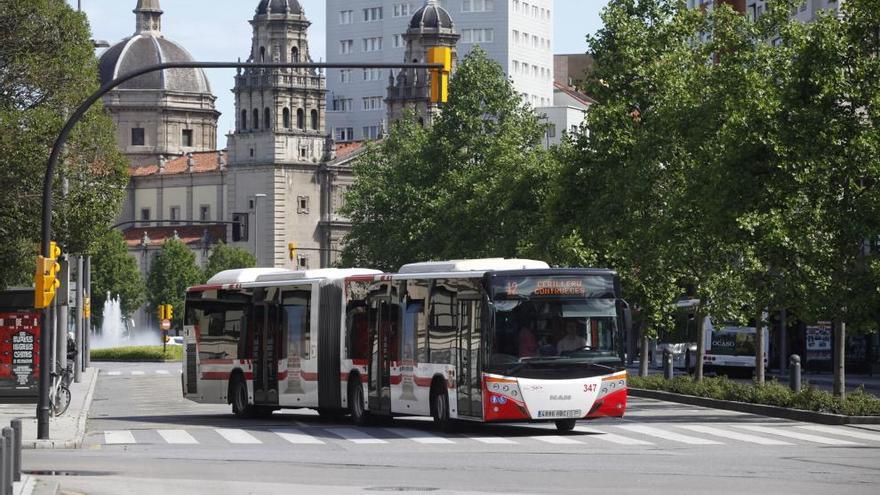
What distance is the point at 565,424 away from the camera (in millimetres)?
31734

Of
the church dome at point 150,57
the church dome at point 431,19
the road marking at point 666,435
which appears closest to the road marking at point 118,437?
the road marking at point 666,435

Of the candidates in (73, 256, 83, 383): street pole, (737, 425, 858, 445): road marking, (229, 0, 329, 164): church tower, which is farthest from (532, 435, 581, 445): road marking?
(229, 0, 329, 164): church tower

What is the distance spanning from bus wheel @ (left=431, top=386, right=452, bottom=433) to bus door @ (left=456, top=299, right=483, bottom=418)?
0.57 m

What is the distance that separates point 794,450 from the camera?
2681 cm

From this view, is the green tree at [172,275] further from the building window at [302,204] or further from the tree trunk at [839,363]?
the tree trunk at [839,363]

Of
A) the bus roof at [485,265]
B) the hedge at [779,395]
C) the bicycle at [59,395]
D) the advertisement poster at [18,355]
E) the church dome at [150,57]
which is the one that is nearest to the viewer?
the bus roof at [485,265]

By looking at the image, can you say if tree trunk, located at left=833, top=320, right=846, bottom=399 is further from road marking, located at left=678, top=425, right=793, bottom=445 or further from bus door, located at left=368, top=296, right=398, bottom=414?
bus door, located at left=368, top=296, right=398, bottom=414

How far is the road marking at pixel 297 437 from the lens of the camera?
1181 inches

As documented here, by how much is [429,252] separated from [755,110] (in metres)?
49.8

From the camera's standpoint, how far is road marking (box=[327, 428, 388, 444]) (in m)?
30.2

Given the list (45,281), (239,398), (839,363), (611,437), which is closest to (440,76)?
(611,437)

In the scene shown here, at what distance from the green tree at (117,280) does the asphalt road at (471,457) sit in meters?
116

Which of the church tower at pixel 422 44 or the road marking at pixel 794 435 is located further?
the church tower at pixel 422 44

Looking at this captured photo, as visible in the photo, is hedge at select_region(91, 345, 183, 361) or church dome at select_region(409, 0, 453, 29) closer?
hedge at select_region(91, 345, 183, 361)
